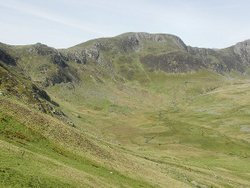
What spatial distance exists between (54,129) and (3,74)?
4790 centimetres

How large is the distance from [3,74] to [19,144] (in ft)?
193

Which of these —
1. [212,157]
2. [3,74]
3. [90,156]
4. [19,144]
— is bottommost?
[212,157]

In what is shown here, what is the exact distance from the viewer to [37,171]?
42.5 metres

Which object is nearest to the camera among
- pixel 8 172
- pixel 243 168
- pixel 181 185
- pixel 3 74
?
pixel 8 172

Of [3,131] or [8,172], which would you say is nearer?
[8,172]

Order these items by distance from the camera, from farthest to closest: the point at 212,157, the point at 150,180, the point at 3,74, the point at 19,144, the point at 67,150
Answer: the point at 212,157 → the point at 3,74 → the point at 150,180 → the point at 67,150 → the point at 19,144

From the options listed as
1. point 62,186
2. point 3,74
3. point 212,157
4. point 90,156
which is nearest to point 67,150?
point 90,156

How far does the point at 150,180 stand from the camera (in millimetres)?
63969

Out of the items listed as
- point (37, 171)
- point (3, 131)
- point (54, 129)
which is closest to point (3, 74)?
point (54, 129)

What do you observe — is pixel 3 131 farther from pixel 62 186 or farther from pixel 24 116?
pixel 62 186

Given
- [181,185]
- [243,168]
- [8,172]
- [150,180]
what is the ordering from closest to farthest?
[8,172] → [150,180] → [181,185] → [243,168]

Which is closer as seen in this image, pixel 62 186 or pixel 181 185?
pixel 62 186

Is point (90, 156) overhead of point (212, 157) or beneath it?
overhead

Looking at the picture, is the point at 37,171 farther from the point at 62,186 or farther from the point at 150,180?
the point at 150,180
